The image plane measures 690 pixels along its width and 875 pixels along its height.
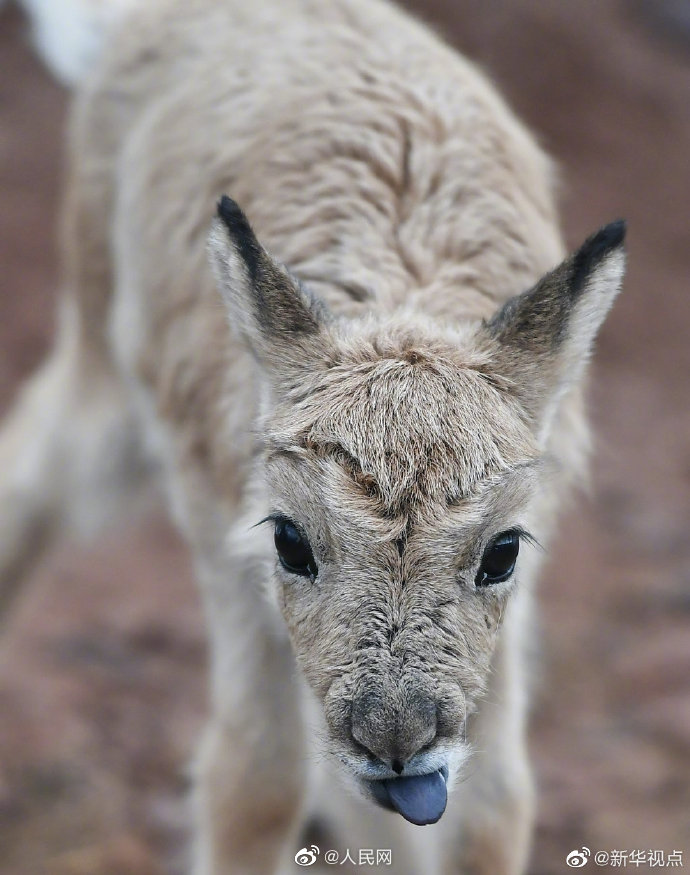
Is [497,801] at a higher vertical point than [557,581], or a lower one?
lower

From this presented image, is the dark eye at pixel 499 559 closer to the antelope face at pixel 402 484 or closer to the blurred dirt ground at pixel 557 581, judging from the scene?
the antelope face at pixel 402 484

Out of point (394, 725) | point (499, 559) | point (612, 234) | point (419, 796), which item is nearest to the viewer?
point (394, 725)

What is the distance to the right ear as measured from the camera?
4023mm

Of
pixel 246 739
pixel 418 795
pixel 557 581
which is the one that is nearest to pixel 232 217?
pixel 418 795

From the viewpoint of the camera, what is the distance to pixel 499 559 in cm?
388

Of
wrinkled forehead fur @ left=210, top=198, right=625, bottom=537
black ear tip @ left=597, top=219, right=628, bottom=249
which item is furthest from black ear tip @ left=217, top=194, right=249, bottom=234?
black ear tip @ left=597, top=219, right=628, bottom=249

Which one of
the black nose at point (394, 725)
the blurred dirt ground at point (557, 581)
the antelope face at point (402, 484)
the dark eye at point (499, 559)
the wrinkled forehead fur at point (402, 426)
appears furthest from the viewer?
the blurred dirt ground at point (557, 581)

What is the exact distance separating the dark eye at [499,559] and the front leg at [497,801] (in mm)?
1259

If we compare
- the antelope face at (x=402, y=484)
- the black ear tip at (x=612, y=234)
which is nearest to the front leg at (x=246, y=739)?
the antelope face at (x=402, y=484)

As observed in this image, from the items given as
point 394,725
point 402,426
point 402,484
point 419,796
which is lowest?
point 419,796

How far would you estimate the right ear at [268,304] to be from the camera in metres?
4.02

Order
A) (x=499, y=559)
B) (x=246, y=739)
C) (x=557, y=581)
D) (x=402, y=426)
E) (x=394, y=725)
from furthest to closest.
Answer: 1. (x=557, y=581)
2. (x=246, y=739)
3. (x=499, y=559)
4. (x=402, y=426)
5. (x=394, y=725)

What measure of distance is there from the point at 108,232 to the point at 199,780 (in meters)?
3.11

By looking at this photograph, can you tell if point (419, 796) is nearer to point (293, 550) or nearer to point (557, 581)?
point (293, 550)
